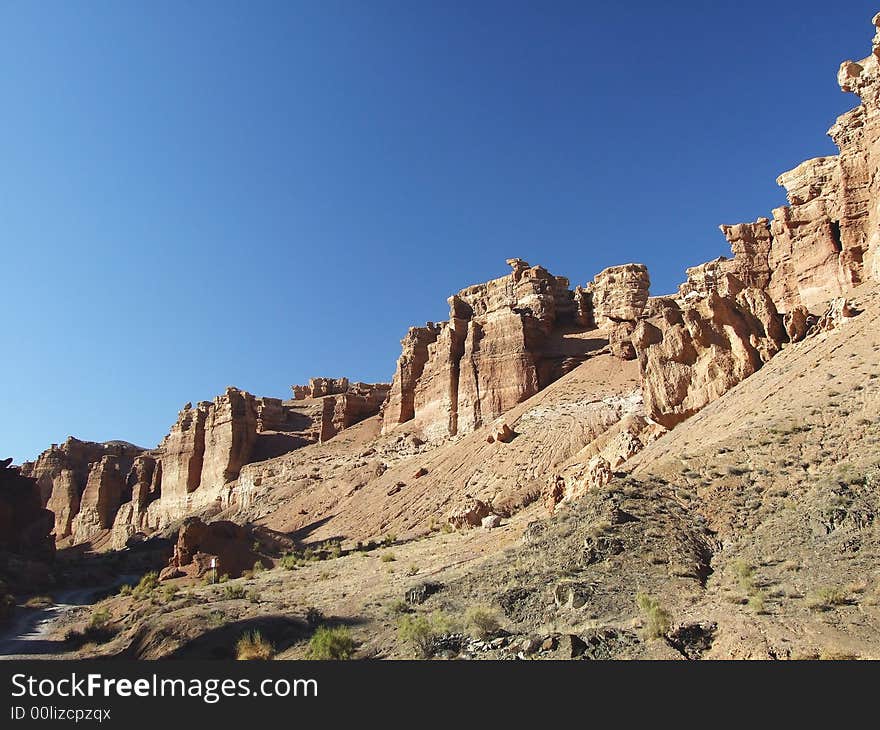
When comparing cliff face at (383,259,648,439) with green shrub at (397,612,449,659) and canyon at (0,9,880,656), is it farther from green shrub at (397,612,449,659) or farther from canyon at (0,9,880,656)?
green shrub at (397,612,449,659)

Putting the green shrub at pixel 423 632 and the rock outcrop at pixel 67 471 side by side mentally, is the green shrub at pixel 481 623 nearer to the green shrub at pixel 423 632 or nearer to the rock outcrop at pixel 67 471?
the green shrub at pixel 423 632

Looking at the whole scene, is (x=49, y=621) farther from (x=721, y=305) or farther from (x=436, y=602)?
(x=721, y=305)

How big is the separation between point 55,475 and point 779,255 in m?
93.8

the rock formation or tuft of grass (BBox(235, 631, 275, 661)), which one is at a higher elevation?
the rock formation

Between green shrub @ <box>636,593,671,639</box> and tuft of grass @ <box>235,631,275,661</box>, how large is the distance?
825cm

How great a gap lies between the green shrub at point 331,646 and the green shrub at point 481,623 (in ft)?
8.40

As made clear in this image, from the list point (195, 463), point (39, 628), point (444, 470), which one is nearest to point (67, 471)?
point (195, 463)

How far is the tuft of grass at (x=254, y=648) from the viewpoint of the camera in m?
15.0

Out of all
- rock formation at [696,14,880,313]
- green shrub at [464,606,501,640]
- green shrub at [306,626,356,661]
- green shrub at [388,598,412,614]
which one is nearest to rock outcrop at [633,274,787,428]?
rock formation at [696,14,880,313]

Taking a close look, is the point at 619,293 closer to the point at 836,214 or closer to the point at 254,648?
the point at 836,214

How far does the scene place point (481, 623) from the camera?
43.3 ft

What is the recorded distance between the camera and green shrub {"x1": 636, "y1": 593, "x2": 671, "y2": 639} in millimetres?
11188

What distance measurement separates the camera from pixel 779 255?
122 feet

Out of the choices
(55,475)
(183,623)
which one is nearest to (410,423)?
(183,623)
